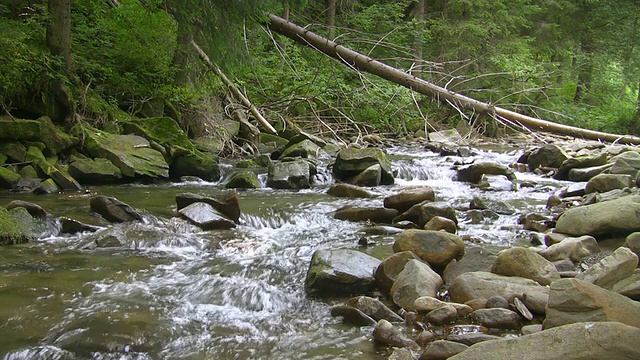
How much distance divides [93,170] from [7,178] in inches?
54.5

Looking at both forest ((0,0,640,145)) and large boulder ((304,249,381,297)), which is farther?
forest ((0,0,640,145))

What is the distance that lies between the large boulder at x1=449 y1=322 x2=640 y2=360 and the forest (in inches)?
256

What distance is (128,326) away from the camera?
3934 millimetres

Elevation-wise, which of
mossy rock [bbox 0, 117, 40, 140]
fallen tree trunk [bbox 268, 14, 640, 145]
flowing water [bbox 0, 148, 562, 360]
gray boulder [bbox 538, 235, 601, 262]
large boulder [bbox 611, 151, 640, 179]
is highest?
fallen tree trunk [bbox 268, 14, 640, 145]

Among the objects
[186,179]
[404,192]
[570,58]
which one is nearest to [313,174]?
[186,179]

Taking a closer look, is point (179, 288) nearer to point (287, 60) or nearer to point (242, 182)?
point (242, 182)

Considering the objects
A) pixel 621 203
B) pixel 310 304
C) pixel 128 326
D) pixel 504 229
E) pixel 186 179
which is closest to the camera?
pixel 128 326

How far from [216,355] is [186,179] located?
23.6 feet

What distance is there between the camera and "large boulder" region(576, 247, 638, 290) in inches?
165

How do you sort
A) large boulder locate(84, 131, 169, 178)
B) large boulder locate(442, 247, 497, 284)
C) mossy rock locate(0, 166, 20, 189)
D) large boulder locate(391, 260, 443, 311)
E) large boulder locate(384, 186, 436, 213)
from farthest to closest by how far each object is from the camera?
large boulder locate(84, 131, 169, 178), mossy rock locate(0, 166, 20, 189), large boulder locate(384, 186, 436, 213), large boulder locate(442, 247, 497, 284), large boulder locate(391, 260, 443, 311)

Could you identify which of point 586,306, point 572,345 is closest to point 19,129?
point 586,306

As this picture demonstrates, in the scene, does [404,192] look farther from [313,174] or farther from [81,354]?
[81,354]

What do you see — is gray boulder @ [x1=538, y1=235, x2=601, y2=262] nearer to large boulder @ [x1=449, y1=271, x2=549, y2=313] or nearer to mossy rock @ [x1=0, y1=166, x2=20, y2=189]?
large boulder @ [x1=449, y1=271, x2=549, y2=313]

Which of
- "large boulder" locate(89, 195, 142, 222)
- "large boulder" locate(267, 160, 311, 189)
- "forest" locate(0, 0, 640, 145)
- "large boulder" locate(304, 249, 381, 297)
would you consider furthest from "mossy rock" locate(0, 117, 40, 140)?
"large boulder" locate(304, 249, 381, 297)
